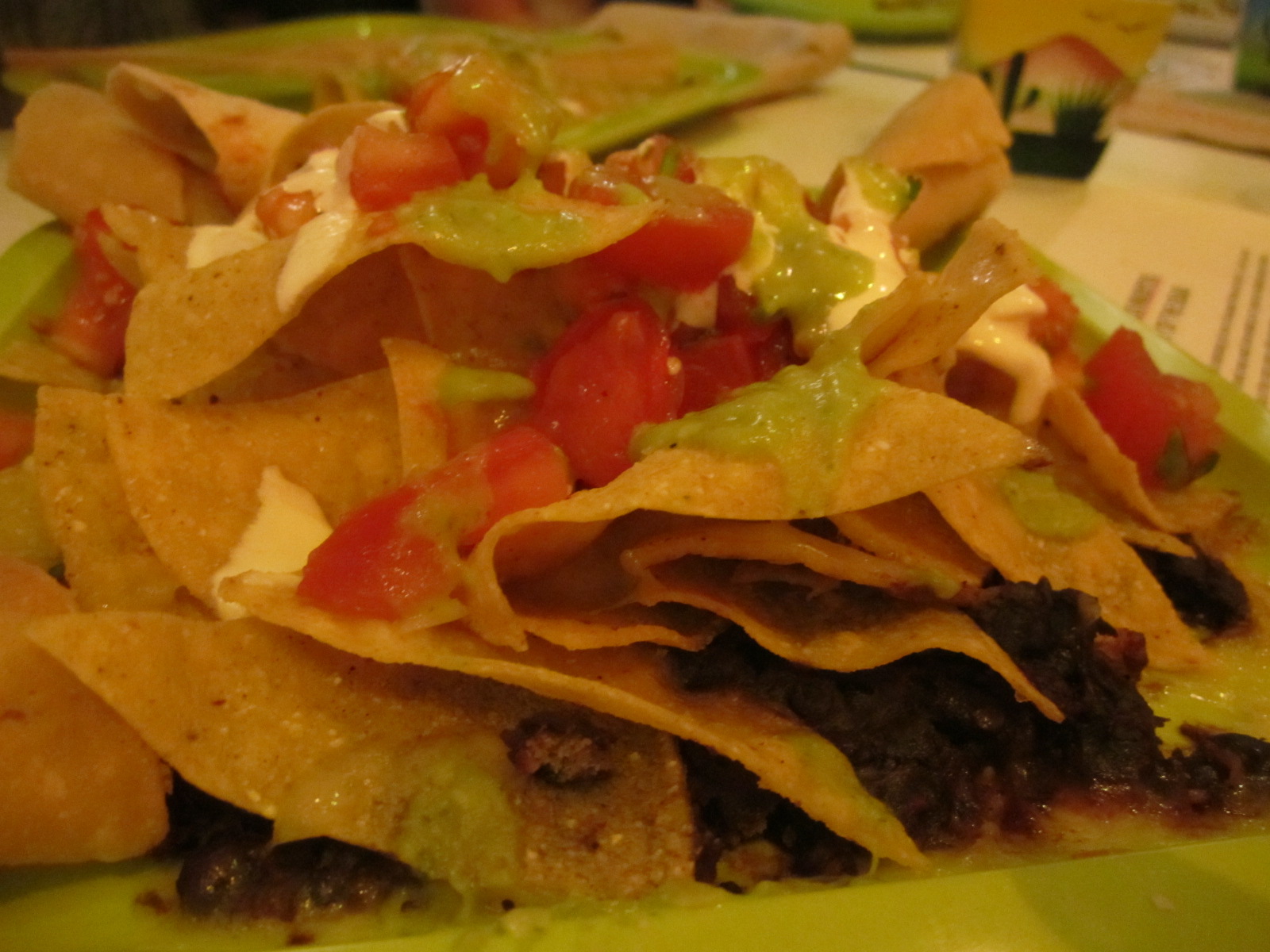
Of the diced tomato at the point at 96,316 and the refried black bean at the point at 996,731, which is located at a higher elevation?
the diced tomato at the point at 96,316

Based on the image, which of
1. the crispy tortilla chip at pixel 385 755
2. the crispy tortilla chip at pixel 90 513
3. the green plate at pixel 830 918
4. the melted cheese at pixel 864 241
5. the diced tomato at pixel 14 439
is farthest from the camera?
the diced tomato at pixel 14 439

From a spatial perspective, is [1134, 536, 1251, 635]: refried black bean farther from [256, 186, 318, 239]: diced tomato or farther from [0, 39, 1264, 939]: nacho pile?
[256, 186, 318, 239]: diced tomato

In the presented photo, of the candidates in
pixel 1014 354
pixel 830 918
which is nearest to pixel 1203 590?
pixel 1014 354

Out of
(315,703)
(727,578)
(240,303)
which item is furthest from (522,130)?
(315,703)

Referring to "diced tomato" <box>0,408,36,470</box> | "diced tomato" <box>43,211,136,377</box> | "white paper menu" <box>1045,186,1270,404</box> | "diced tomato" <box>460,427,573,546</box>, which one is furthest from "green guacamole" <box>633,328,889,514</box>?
"white paper menu" <box>1045,186,1270,404</box>

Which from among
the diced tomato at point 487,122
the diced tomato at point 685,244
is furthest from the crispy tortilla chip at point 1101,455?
the diced tomato at point 487,122

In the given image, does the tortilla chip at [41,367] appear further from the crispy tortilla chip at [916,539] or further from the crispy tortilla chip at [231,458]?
the crispy tortilla chip at [916,539]

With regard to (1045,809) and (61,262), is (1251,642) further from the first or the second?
(61,262)
